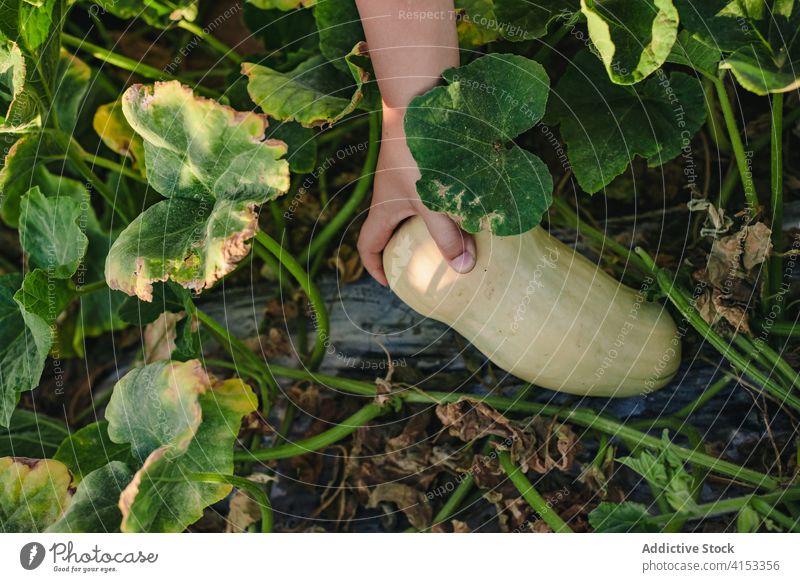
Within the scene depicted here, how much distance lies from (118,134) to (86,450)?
0.45m

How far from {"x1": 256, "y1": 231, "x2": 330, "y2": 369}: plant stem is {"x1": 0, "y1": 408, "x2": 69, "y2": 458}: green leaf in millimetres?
392

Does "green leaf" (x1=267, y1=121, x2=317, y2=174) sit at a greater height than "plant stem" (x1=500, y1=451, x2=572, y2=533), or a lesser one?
greater

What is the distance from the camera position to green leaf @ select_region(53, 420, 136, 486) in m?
1.03

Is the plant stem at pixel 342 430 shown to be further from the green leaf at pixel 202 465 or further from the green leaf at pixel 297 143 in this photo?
the green leaf at pixel 297 143

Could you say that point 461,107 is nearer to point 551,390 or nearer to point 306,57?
point 306,57

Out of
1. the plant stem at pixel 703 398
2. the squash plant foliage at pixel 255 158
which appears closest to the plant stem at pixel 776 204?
the squash plant foliage at pixel 255 158

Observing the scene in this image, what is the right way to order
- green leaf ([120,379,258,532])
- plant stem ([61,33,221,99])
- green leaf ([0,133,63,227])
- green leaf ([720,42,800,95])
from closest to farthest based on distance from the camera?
green leaf ([720,42,800,95]) < green leaf ([120,379,258,532]) < green leaf ([0,133,63,227]) < plant stem ([61,33,221,99])

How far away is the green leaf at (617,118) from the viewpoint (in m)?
0.97

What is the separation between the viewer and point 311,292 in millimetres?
1062

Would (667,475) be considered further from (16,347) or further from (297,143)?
(16,347)

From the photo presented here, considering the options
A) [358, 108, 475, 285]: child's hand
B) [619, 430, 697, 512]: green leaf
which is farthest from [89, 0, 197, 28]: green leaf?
[619, 430, 697, 512]: green leaf

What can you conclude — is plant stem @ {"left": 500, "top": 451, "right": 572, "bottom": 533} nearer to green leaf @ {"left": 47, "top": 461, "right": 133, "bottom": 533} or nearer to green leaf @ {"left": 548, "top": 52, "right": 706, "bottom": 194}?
green leaf @ {"left": 548, "top": 52, "right": 706, "bottom": 194}

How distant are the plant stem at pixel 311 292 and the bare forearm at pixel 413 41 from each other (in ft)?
0.79

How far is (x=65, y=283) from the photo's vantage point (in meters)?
1.00
